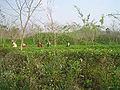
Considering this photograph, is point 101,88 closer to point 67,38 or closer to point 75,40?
point 75,40

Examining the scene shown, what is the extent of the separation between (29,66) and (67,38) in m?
30.4

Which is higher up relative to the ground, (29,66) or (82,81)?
(29,66)

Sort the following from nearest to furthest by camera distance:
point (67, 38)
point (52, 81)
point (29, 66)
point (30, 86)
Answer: point (30, 86) → point (52, 81) → point (29, 66) → point (67, 38)

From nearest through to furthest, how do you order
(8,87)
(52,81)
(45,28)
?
(8,87), (52,81), (45,28)

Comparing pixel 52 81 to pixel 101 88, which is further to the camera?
pixel 52 81

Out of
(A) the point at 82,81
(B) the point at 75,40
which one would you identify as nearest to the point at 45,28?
(B) the point at 75,40

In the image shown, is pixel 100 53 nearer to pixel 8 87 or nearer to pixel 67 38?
pixel 8 87

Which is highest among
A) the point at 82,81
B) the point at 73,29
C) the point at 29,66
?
the point at 73,29

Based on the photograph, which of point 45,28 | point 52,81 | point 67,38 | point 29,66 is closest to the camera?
point 52,81

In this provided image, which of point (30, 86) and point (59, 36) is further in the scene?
point (59, 36)

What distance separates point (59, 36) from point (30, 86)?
1264 inches

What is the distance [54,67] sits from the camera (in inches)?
179

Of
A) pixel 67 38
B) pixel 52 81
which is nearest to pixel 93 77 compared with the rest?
pixel 52 81

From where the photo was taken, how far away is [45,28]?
31344 millimetres
